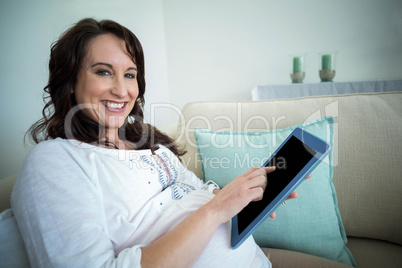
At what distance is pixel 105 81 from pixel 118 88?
5 centimetres

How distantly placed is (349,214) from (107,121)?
0.99m

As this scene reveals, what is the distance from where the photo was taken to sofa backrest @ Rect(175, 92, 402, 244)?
0.82 m

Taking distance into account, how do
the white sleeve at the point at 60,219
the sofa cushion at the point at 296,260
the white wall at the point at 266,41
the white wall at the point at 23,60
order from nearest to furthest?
the white sleeve at the point at 60,219
the sofa cushion at the point at 296,260
the white wall at the point at 23,60
the white wall at the point at 266,41

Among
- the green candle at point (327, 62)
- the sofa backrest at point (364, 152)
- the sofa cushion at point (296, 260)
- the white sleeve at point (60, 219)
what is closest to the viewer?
the white sleeve at point (60, 219)

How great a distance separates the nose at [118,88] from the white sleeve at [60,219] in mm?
317

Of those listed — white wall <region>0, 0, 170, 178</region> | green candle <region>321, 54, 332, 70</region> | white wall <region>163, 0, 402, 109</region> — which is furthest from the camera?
white wall <region>163, 0, 402, 109</region>

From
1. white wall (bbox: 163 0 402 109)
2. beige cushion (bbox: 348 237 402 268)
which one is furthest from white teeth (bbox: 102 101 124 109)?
white wall (bbox: 163 0 402 109)

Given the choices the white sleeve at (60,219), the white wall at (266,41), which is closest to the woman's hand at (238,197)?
the white sleeve at (60,219)

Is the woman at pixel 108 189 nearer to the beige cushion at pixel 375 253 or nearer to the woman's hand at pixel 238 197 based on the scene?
the woman's hand at pixel 238 197

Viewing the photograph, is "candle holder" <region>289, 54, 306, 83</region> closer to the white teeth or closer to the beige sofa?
the beige sofa

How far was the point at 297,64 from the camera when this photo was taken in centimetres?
196

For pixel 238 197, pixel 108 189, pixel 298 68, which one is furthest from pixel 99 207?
pixel 298 68

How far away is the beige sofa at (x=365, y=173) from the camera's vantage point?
2.63 feet

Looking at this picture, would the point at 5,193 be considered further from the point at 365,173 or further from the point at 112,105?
the point at 365,173
